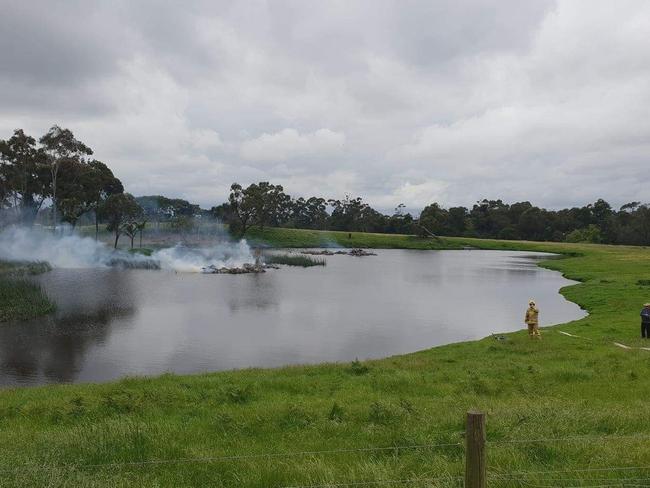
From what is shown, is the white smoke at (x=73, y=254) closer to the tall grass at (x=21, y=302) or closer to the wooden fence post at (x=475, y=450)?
the tall grass at (x=21, y=302)

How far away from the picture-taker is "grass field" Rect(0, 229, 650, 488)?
372 inches

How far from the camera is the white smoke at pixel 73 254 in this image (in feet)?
274

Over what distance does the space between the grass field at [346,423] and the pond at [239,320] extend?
239 inches

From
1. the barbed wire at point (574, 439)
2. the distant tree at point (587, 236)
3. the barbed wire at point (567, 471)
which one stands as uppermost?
the distant tree at point (587, 236)

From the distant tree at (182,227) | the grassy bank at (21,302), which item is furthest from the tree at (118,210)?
the grassy bank at (21,302)

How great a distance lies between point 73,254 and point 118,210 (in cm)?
2074

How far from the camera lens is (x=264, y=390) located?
19.3m

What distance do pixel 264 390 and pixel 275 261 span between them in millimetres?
83493

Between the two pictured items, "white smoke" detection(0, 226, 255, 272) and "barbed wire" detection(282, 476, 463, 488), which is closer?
"barbed wire" detection(282, 476, 463, 488)

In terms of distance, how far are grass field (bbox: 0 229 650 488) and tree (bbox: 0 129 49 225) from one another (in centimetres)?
7859

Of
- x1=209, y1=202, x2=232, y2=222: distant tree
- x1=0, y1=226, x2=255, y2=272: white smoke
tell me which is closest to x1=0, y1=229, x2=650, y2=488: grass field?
x1=0, y1=226, x2=255, y2=272: white smoke

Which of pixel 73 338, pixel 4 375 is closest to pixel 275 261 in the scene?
pixel 73 338

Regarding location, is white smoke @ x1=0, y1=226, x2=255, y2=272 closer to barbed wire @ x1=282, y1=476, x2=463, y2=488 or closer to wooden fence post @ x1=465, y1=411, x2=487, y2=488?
barbed wire @ x1=282, y1=476, x2=463, y2=488

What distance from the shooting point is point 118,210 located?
351 ft
